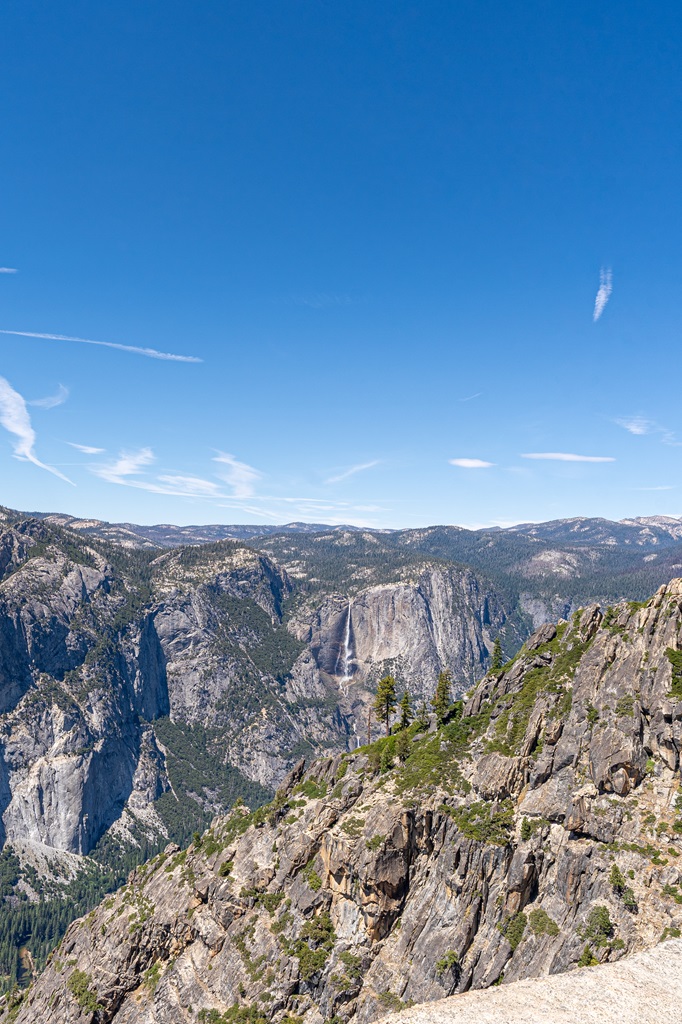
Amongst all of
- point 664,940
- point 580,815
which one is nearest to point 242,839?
point 580,815

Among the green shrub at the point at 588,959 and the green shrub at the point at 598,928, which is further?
the green shrub at the point at 598,928

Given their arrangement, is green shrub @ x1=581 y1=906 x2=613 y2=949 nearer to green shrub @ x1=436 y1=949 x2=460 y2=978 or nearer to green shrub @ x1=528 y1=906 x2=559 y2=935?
green shrub @ x1=528 y1=906 x2=559 y2=935

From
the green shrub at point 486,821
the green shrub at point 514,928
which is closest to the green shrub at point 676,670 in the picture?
the green shrub at point 486,821

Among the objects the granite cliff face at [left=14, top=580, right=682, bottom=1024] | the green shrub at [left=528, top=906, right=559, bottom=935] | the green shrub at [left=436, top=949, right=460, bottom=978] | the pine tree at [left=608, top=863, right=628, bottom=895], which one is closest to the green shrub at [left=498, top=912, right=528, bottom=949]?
the granite cliff face at [left=14, top=580, right=682, bottom=1024]

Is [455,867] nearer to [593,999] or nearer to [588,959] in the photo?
[588,959]

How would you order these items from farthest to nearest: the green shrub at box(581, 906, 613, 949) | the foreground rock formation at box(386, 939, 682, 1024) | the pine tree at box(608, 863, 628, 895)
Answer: the pine tree at box(608, 863, 628, 895), the green shrub at box(581, 906, 613, 949), the foreground rock formation at box(386, 939, 682, 1024)

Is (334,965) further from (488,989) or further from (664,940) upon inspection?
(664,940)

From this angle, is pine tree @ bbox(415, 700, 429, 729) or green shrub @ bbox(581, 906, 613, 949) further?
pine tree @ bbox(415, 700, 429, 729)

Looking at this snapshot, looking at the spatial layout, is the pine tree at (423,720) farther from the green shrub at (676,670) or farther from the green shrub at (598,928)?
the green shrub at (676,670)
